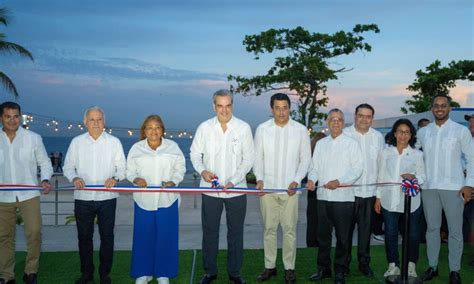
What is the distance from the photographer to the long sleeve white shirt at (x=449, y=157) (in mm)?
5230

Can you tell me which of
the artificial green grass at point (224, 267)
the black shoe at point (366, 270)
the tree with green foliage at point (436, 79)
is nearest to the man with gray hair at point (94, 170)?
the artificial green grass at point (224, 267)

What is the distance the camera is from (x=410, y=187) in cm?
493

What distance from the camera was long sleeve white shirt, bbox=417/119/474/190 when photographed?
5.23m

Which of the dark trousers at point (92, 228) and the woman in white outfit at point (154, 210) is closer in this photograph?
the woman in white outfit at point (154, 210)

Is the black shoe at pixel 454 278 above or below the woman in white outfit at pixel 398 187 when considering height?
below

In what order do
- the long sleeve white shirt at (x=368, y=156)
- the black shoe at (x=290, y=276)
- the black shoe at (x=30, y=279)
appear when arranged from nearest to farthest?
the black shoe at (x=30, y=279) < the black shoe at (x=290, y=276) < the long sleeve white shirt at (x=368, y=156)

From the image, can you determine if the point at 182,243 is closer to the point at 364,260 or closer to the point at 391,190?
the point at 364,260

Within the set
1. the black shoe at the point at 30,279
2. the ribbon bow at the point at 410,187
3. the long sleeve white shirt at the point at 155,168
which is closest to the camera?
the long sleeve white shirt at the point at 155,168

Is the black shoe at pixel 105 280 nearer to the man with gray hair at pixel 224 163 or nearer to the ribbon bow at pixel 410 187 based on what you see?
the man with gray hair at pixel 224 163

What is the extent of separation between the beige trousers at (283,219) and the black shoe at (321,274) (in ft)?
0.93

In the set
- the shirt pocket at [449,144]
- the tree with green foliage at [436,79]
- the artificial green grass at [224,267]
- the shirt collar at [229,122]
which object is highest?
the tree with green foliage at [436,79]

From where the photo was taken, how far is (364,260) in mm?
5738

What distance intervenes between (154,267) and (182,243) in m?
2.80

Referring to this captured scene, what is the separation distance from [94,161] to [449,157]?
3.50 metres
